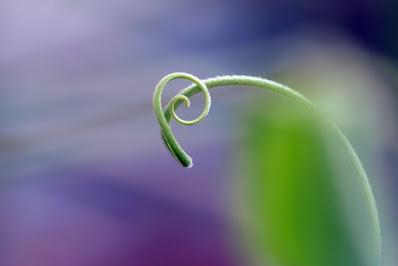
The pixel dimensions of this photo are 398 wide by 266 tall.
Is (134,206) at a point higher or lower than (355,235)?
higher

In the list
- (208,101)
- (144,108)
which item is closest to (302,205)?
(208,101)

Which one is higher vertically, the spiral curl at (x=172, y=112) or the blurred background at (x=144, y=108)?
the blurred background at (x=144, y=108)

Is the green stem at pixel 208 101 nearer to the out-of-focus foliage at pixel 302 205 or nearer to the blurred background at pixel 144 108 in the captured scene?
the out-of-focus foliage at pixel 302 205

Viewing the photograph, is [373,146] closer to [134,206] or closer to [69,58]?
[134,206]

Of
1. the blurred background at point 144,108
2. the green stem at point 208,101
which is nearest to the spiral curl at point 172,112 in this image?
the green stem at point 208,101

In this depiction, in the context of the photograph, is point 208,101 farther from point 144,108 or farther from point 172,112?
point 144,108

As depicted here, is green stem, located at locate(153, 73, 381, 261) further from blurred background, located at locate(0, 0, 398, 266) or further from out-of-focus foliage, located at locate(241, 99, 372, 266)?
blurred background, located at locate(0, 0, 398, 266)

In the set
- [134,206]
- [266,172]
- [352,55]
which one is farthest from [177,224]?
[266,172]

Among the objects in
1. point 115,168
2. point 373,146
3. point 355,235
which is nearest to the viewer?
point 355,235
